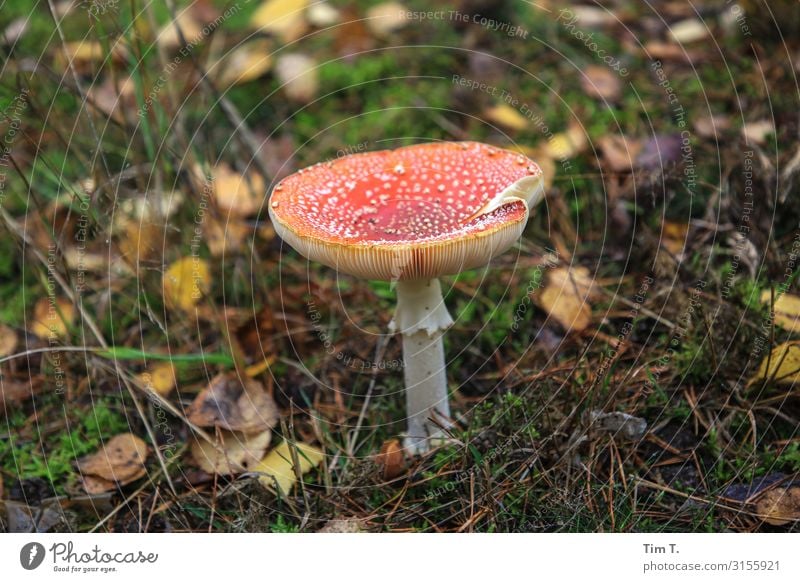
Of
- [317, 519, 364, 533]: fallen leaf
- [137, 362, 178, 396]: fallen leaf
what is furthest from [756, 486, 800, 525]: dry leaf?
[137, 362, 178, 396]: fallen leaf

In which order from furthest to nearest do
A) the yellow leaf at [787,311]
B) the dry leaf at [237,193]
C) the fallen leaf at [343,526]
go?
the dry leaf at [237,193]
the yellow leaf at [787,311]
the fallen leaf at [343,526]

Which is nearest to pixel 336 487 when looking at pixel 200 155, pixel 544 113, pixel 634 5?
pixel 200 155

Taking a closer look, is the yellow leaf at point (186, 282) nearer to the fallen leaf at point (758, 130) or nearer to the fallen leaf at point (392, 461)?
the fallen leaf at point (392, 461)

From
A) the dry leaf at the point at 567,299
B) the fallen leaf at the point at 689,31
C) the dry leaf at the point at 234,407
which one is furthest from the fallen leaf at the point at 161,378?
the fallen leaf at the point at 689,31

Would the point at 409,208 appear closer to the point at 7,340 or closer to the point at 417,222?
the point at 417,222

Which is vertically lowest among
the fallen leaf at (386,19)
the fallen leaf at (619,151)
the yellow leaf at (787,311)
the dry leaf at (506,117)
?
the yellow leaf at (787,311)

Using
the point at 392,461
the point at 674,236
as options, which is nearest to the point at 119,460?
the point at 392,461
